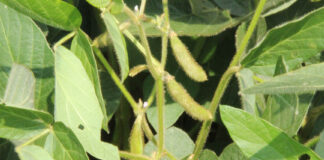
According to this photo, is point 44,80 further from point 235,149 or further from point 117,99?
point 235,149

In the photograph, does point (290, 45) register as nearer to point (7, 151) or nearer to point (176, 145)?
point (176, 145)

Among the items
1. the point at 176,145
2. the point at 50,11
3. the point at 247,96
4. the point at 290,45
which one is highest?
the point at 50,11

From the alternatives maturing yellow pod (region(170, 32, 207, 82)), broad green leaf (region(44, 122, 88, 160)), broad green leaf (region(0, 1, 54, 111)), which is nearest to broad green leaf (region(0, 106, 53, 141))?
broad green leaf (region(44, 122, 88, 160))

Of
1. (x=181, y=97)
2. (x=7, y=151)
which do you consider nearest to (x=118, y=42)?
(x=181, y=97)

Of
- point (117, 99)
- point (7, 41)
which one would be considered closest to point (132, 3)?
point (117, 99)

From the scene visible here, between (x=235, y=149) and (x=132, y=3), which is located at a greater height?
(x=132, y=3)

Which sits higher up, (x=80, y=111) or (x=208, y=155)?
(x=80, y=111)
